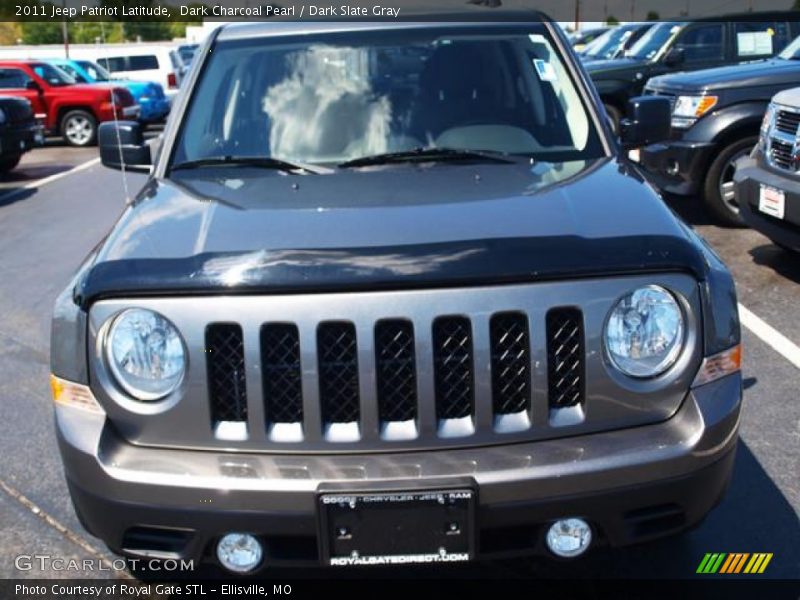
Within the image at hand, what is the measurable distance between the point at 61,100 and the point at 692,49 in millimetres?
11531

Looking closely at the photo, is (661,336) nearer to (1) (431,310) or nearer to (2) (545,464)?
(2) (545,464)

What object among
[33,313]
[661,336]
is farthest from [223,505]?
[33,313]

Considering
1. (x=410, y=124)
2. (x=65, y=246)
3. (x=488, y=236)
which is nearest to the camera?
(x=488, y=236)

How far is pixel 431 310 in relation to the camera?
2.42 m

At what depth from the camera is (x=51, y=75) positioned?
61.4ft

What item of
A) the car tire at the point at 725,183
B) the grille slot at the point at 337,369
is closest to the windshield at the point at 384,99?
the grille slot at the point at 337,369

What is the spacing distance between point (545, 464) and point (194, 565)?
3.26 ft

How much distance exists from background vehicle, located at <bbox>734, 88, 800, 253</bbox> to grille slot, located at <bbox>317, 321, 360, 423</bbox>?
4443 mm

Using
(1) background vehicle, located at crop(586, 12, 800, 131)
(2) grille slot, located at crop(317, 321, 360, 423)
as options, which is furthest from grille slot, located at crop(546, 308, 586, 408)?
(1) background vehicle, located at crop(586, 12, 800, 131)

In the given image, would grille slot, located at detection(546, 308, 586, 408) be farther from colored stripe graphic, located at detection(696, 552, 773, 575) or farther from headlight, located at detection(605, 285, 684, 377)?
colored stripe graphic, located at detection(696, 552, 773, 575)

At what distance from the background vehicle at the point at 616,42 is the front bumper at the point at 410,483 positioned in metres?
13.6

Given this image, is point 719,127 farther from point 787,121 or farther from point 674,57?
point 674,57

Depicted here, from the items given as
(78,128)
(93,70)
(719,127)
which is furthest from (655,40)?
(93,70)

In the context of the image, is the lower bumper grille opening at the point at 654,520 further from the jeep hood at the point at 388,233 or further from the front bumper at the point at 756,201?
the front bumper at the point at 756,201
